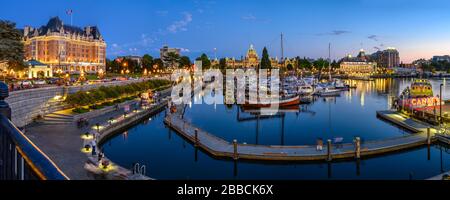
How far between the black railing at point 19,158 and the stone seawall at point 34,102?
26428mm

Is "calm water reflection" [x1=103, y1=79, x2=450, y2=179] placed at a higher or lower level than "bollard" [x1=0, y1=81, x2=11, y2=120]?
lower

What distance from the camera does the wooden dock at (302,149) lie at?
2134 centimetres

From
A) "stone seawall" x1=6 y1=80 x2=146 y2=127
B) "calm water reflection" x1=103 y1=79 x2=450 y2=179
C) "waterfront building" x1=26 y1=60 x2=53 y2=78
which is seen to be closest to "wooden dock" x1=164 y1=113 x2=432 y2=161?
"calm water reflection" x1=103 y1=79 x2=450 y2=179

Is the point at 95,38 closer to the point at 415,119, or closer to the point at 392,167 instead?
the point at 415,119

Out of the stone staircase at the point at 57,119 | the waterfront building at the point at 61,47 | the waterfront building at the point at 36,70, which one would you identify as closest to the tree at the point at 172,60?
the waterfront building at the point at 61,47

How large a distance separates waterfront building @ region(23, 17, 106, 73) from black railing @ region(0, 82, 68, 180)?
8930cm

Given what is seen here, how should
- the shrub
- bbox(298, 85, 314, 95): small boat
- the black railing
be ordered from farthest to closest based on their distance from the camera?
bbox(298, 85, 314, 95): small boat
the shrub
the black railing

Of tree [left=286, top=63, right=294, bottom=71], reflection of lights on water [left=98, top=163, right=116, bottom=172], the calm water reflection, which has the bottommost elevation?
the calm water reflection

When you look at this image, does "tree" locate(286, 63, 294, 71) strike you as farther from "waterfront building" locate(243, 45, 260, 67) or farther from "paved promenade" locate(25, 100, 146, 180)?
"paved promenade" locate(25, 100, 146, 180)

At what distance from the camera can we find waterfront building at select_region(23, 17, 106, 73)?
91.2m
